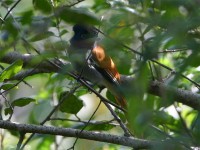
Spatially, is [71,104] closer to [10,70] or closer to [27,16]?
[10,70]

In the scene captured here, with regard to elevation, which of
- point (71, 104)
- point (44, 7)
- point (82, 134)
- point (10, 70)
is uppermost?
point (44, 7)

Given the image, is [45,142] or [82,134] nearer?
[82,134]

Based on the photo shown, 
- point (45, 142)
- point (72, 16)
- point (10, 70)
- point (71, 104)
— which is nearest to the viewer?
point (72, 16)

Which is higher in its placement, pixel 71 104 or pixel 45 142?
pixel 71 104

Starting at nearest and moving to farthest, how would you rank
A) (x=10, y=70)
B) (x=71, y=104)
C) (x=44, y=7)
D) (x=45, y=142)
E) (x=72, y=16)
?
(x=72, y=16)
(x=44, y=7)
(x=10, y=70)
(x=71, y=104)
(x=45, y=142)

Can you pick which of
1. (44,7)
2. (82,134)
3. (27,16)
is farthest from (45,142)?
(27,16)

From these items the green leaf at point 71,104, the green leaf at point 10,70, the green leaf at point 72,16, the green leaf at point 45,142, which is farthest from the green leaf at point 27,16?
the green leaf at point 45,142

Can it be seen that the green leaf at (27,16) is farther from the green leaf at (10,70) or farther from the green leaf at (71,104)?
the green leaf at (71,104)

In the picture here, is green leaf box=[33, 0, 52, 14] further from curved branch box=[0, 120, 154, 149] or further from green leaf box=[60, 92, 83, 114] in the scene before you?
green leaf box=[60, 92, 83, 114]

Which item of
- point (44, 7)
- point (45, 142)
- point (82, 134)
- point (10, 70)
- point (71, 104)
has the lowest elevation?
point (45, 142)

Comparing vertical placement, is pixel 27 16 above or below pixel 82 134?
above

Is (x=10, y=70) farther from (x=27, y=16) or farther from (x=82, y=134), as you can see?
→ (x=27, y=16)

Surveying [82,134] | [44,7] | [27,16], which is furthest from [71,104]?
[27,16]

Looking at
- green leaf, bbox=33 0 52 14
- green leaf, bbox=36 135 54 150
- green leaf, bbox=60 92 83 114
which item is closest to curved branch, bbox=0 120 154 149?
green leaf, bbox=60 92 83 114
